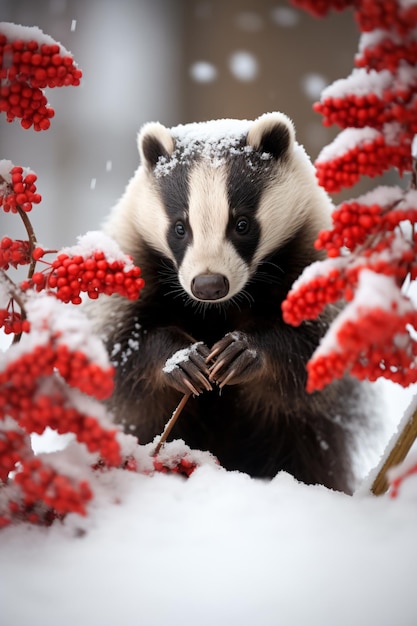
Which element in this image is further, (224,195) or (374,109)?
(224,195)

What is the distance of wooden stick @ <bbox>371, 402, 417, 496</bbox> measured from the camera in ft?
1.59

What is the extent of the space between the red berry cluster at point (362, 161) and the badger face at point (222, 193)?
30 centimetres

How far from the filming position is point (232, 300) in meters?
0.83

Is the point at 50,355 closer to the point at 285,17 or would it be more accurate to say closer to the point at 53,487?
the point at 53,487

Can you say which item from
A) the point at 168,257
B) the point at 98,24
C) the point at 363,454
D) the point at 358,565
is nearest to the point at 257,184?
the point at 168,257

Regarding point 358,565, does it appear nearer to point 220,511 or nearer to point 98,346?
point 220,511

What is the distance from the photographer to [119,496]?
0.48 metres

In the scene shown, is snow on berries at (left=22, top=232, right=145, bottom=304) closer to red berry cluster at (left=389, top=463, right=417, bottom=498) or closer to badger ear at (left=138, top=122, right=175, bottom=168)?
red berry cluster at (left=389, top=463, right=417, bottom=498)

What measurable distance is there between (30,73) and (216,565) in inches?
13.8

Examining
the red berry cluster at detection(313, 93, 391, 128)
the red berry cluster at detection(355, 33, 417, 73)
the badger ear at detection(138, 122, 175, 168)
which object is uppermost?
the red berry cluster at detection(355, 33, 417, 73)

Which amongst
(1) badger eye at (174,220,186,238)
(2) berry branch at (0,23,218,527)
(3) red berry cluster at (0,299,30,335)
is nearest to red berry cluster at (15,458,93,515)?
(2) berry branch at (0,23,218,527)

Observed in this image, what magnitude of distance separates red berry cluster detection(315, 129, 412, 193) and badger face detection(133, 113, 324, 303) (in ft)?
1.00

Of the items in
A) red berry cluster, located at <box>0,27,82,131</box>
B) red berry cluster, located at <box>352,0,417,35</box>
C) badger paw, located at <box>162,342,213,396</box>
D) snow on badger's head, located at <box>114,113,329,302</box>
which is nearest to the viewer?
red berry cluster, located at <box>352,0,417,35</box>

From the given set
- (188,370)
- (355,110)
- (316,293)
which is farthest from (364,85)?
(188,370)
